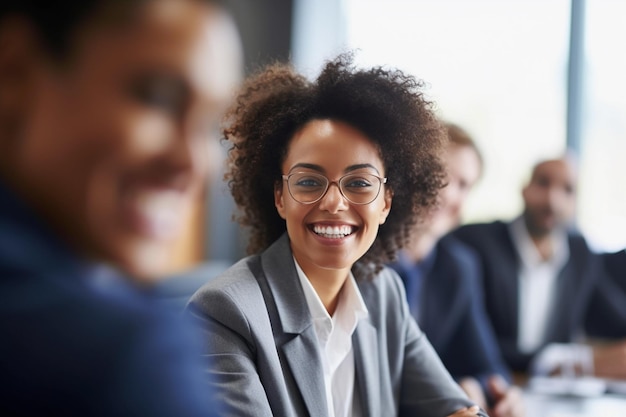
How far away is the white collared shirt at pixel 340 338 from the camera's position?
1091mm

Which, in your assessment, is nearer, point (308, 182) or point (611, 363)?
point (308, 182)

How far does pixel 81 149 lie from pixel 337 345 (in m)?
0.71

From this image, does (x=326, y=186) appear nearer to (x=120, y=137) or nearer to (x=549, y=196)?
(x=120, y=137)

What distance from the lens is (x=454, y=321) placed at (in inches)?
74.0

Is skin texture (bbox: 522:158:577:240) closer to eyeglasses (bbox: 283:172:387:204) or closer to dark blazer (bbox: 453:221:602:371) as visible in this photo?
dark blazer (bbox: 453:221:602:371)

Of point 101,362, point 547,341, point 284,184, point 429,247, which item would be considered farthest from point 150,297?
point 547,341

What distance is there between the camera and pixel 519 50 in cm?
372

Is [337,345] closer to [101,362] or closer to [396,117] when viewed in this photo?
[396,117]

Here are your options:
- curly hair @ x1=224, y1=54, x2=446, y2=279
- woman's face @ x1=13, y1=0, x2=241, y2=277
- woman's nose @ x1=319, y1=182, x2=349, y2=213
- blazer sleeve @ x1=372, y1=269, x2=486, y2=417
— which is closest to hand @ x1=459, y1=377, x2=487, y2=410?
blazer sleeve @ x1=372, y1=269, x2=486, y2=417

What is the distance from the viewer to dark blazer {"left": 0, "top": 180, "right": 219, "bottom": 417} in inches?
18.3

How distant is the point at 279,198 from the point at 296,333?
0.21 meters

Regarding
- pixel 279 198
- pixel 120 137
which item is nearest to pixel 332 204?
pixel 279 198

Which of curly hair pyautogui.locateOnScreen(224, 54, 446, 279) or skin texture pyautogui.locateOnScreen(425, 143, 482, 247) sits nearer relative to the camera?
curly hair pyautogui.locateOnScreen(224, 54, 446, 279)

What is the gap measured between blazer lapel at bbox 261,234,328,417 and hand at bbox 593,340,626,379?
4.61 feet
